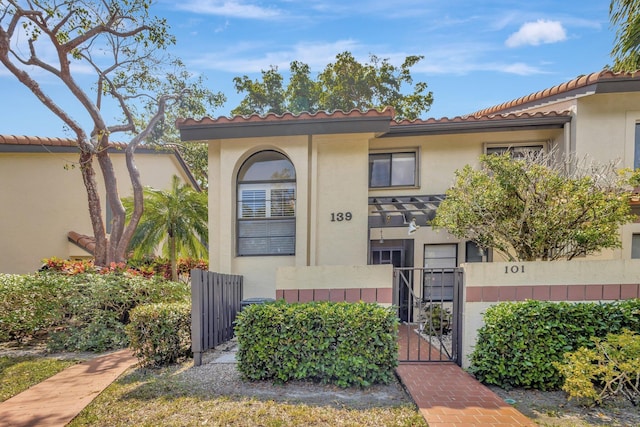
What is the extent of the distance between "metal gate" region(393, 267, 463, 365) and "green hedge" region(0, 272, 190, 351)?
7.08m

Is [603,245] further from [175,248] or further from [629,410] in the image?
[175,248]

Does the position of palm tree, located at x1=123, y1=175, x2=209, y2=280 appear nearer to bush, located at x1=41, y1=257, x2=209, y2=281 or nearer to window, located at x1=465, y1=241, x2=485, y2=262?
bush, located at x1=41, y1=257, x2=209, y2=281

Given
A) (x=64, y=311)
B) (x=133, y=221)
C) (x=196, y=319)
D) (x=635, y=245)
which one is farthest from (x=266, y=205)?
(x=635, y=245)

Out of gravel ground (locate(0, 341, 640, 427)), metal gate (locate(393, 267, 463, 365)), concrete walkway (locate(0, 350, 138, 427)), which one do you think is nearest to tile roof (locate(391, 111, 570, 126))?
metal gate (locate(393, 267, 463, 365))

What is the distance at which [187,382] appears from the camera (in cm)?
617

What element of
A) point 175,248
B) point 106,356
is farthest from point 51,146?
point 106,356

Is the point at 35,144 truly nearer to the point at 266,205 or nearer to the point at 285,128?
the point at 266,205

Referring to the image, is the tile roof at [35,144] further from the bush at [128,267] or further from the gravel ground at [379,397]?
the gravel ground at [379,397]

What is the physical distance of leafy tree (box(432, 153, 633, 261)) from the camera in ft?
24.5

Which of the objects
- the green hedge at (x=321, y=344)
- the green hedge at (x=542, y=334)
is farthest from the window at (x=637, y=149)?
the green hedge at (x=321, y=344)

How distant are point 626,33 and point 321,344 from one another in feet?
27.9

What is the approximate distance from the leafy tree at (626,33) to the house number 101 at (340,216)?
697cm

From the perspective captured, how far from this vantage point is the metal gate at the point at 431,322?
269 inches

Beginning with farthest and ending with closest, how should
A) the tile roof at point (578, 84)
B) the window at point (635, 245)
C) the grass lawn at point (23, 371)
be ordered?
the window at point (635, 245) < the tile roof at point (578, 84) < the grass lawn at point (23, 371)
